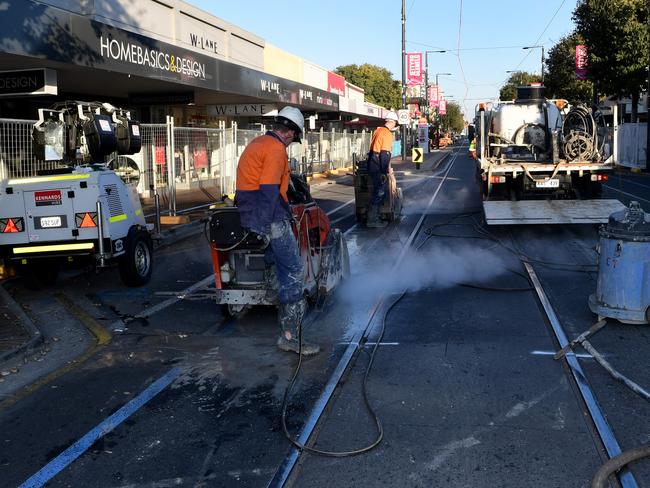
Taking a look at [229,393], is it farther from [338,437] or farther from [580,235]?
[580,235]

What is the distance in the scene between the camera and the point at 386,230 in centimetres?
1293

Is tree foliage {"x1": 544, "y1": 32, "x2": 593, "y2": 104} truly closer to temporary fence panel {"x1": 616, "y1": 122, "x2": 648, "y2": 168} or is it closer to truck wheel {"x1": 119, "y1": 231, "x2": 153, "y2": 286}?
temporary fence panel {"x1": 616, "y1": 122, "x2": 648, "y2": 168}

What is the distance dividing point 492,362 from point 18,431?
361 cm

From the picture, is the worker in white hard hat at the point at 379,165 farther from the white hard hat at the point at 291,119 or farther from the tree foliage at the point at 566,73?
the tree foliage at the point at 566,73

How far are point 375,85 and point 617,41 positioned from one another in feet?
173

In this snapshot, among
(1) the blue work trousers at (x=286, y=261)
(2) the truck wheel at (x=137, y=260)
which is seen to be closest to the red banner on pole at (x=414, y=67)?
(2) the truck wheel at (x=137, y=260)

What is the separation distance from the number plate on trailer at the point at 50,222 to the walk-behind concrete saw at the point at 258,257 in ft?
7.48

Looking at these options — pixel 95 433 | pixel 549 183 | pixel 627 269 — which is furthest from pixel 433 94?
pixel 95 433

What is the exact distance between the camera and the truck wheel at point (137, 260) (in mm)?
8352

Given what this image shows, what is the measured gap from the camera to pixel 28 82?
12.6 metres

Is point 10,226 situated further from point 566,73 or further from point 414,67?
point 566,73

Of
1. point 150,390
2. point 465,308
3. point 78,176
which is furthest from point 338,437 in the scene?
point 78,176

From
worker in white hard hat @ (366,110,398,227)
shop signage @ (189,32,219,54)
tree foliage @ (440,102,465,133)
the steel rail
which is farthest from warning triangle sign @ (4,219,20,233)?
tree foliage @ (440,102,465,133)

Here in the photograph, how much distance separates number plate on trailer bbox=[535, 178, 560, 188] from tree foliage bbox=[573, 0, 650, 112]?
71.3ft
